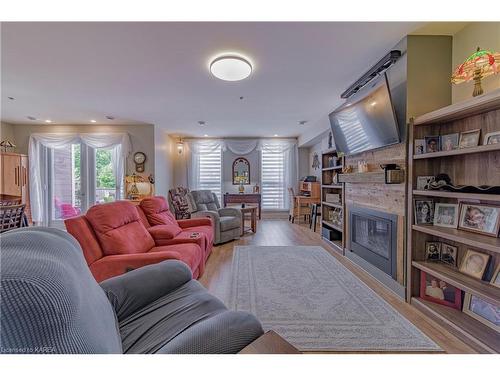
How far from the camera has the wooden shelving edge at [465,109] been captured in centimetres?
150

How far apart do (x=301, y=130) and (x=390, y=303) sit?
15.5ft

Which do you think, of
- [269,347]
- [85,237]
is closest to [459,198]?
[269,347]

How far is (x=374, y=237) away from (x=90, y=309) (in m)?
2.82

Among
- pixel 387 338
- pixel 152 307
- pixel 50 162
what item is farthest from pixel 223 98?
pixel 50 162

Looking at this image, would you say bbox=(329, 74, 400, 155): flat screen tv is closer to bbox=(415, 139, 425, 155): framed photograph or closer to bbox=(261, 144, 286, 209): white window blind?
bbox=(415, 139, 425, 155): framed photograph

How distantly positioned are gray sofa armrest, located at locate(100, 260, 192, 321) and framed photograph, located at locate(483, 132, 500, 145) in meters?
2.32

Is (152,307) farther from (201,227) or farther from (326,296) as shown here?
(201,227)

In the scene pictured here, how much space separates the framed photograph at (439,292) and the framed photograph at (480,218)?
1.79 feet

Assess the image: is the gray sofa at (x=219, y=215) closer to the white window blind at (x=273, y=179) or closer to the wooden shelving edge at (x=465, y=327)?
the white window blind at (x=273, y=179)

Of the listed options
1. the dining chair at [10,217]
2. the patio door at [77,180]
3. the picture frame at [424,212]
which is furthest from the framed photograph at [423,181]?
the patio door at [77,180]

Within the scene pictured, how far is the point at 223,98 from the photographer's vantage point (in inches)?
145

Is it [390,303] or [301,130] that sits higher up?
[301,130]

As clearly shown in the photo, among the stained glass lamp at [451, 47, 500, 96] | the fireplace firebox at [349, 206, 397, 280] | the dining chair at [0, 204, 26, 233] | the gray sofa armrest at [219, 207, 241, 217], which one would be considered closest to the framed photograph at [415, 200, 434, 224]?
the fireplace firebox at [349, 206, 397, 280]
